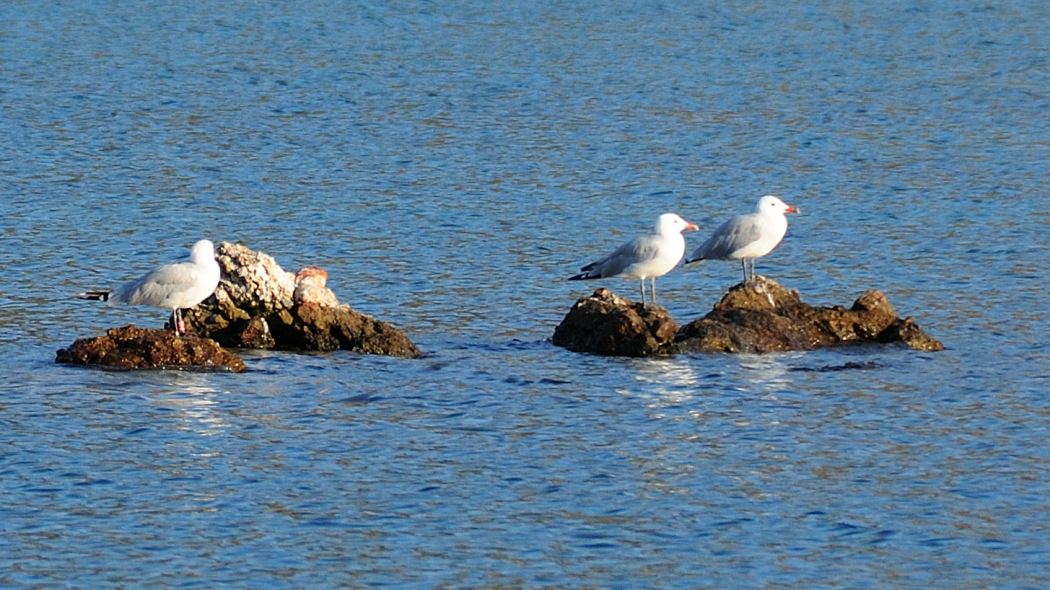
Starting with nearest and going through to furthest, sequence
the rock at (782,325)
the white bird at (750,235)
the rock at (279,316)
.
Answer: the rock at (782,325), the rock at (279,316), the white bird at (750,235)

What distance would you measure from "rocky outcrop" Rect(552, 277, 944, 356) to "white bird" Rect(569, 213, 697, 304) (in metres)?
0.41

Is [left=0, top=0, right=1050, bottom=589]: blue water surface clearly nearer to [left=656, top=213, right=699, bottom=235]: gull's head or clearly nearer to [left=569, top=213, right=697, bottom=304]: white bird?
[left=569, top=213, right=697, bottom=304]: white bird

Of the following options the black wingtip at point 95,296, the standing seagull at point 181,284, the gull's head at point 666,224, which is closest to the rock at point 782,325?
the gull's head at point 666,224

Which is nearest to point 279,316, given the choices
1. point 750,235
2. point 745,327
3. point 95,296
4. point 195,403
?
point 95,296

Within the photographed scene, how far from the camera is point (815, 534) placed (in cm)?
1105

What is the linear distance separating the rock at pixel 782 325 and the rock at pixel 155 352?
395cm

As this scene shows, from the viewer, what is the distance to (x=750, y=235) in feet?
55.0

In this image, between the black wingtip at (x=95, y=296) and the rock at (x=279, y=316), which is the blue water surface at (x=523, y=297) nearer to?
the rock at (x=279, y=316)

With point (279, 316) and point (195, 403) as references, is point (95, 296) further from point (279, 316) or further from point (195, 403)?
point (195, 403)

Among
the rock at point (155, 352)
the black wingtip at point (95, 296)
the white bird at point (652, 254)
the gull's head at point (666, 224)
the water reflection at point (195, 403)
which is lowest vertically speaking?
the water reflection at point (195, 403)

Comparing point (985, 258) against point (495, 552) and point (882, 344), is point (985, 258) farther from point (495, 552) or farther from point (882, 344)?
point (495, 552)

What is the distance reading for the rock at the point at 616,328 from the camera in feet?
51.6

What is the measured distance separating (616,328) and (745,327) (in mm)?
1131

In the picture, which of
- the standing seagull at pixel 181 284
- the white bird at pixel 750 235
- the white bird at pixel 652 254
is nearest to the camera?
the standing seagull at pixel 181 284
